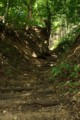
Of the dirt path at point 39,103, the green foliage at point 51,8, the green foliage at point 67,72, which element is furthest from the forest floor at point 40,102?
the green foliage at point 51,8

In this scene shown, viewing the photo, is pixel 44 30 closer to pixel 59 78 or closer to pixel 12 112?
pixel 59 78

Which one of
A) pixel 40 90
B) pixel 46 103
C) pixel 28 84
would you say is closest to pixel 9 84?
pixel 28 84

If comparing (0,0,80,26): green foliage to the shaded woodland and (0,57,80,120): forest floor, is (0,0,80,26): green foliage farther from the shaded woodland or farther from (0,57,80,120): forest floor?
(0,57,80,120): forest floor

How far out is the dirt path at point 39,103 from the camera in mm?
5742

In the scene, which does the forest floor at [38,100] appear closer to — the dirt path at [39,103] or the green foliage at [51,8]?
the dirt path at [39,103]

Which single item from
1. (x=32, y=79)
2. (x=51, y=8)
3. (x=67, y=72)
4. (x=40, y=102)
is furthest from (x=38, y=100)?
(x=51, y=8)

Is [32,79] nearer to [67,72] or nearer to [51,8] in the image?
[67,72]

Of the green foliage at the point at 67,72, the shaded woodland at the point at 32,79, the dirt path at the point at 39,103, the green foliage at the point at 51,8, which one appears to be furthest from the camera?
the green foliage at the point at 51,8

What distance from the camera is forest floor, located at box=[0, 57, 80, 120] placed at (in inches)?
226

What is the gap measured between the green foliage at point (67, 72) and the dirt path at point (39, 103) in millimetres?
466

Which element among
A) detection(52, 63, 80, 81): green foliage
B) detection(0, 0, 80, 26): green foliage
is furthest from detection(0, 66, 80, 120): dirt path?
detection(0, 0, 80, 26): green foliage

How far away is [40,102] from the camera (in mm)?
6520

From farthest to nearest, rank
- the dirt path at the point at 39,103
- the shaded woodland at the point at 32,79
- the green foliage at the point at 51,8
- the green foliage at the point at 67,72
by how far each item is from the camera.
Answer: the green foliage at the point at 51,8
the green foliage at the point at 67,72
the shaded woodland at the point at 32,79
the dirt path at the point at 39,103

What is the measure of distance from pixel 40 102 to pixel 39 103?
0.05 metres
